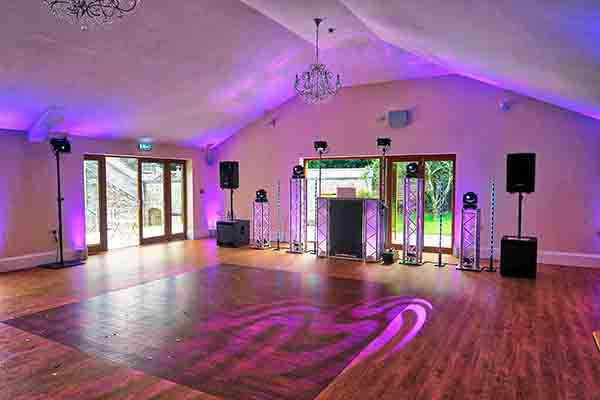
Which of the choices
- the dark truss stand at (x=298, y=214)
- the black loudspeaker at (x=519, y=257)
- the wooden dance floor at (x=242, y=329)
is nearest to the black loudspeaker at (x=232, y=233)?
the dark truss stand at (x=298, y=214)

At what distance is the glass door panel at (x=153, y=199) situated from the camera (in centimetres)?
931

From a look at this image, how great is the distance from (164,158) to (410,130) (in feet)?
18.8

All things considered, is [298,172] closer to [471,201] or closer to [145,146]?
[471,201]

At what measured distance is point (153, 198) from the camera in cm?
952

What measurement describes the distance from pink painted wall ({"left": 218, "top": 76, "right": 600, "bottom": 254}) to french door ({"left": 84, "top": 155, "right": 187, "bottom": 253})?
3.22m

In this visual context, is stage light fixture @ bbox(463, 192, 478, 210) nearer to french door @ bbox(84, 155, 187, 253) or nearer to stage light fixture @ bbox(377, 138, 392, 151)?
stage light fixture @ bbox(377, 138, 392, 151)

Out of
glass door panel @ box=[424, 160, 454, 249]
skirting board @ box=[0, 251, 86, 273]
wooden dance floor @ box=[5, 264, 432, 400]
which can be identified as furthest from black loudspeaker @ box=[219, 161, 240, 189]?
glass door panel @ box=[424, 160, 454, 249]

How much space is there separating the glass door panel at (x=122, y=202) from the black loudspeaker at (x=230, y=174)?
1973mm

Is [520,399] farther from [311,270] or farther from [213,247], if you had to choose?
[213,247]

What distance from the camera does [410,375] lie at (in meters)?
3.01

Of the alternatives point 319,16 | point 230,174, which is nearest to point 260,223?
point 230,174

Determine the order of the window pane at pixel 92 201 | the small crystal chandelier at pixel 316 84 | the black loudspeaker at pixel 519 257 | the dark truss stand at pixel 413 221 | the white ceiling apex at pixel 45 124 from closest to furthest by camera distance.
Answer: the small crystal chandelier at pixel 316 84 → the black loudspeaker at pixel 519 257 → the white ceiling apex at pixel 45 124 → the dark truss stand at pixel 413 221 → the window pane at pixel 92 201

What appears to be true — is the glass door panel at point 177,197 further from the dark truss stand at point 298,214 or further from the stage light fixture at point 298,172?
the stage light fixture at point 298,172

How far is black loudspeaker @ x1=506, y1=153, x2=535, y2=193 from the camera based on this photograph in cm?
605
